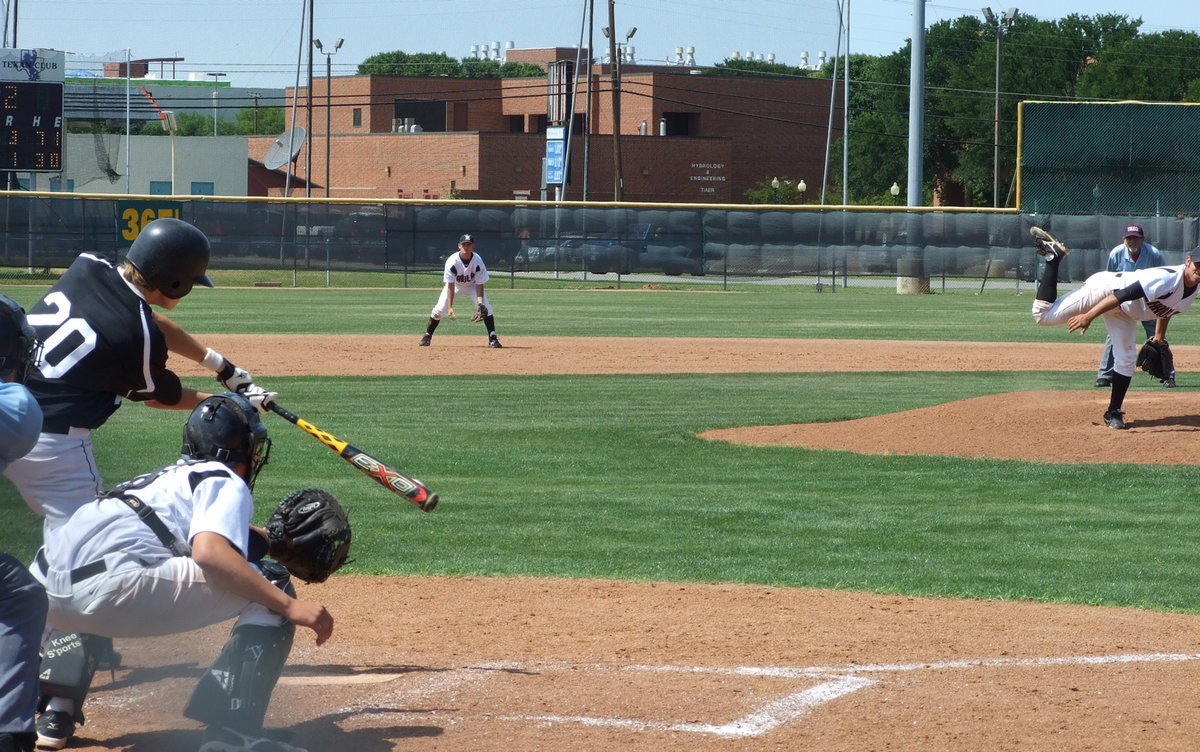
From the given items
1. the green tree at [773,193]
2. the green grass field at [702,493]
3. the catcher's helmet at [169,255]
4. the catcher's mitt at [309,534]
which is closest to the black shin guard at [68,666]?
the catcher's mitt at [309,534]

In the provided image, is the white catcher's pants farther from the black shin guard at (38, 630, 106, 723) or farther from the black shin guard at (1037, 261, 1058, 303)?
the black shin guard at (38, 630, 106, 723)

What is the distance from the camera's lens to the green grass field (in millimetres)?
7484

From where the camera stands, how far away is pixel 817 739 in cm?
450

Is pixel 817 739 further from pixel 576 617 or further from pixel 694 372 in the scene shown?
pixel 694 372

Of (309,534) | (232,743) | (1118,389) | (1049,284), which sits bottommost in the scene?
(232,743)

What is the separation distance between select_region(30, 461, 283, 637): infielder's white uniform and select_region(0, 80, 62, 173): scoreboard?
2982cm

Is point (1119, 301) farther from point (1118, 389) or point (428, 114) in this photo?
point (428, 114)

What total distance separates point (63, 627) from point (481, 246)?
35810 mm

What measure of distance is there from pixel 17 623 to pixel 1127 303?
9.52 metres

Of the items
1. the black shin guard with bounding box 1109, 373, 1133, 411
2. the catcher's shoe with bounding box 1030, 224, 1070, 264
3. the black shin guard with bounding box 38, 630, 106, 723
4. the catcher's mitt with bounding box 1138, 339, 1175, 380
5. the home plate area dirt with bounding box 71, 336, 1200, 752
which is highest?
the catcher's shoe with bounding box 1030, 224, 1070, 264

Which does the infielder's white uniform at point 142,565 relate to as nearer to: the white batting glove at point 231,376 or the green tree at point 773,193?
the white batting glove at point 231,376

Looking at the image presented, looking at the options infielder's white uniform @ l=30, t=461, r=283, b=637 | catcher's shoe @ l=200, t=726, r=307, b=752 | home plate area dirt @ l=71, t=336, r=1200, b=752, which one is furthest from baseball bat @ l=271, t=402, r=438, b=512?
catcher's shoe @ l=200, t=726, r=307, b=752

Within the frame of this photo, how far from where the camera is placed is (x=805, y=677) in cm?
Result: 524

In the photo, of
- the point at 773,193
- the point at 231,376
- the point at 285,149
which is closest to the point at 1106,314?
the point at 231,376
